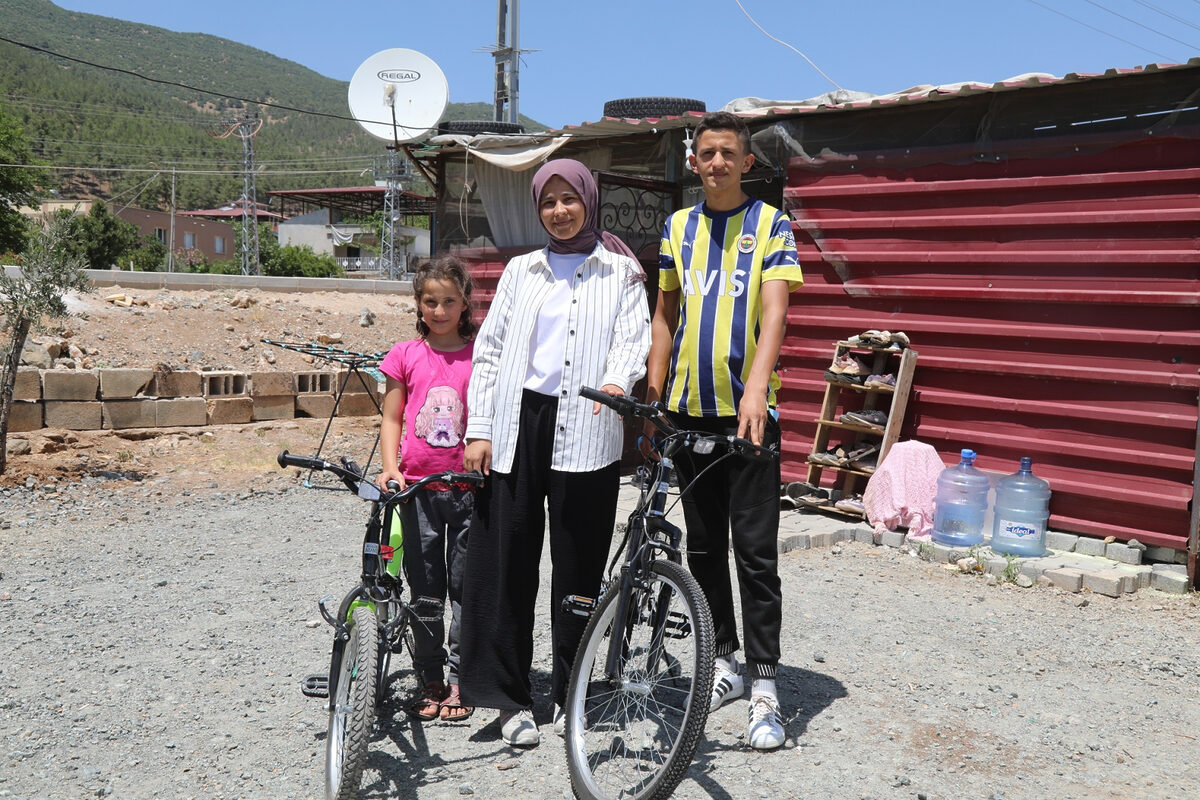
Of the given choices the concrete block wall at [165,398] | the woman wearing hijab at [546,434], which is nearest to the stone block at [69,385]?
the concrete block wall at [165,398]

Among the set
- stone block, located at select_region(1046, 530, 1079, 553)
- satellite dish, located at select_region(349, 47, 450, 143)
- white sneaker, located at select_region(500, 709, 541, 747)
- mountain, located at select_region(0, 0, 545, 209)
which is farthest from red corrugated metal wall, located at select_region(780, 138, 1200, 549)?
mountain, located at select_region(0, 0, 545, 209)

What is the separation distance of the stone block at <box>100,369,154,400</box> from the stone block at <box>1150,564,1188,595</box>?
29.6 ft

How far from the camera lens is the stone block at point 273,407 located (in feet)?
36.1

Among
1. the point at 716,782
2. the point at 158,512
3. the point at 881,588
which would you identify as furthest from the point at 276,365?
the point at 716,782

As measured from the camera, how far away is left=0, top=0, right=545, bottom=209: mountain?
80.3 m

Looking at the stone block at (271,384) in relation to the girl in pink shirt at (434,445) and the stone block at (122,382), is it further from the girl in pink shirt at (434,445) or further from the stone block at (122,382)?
the girl in pink shirt at (434,445)

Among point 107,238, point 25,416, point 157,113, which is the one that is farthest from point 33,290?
point 157,113

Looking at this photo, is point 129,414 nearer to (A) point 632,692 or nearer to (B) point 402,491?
(B) point 402,491

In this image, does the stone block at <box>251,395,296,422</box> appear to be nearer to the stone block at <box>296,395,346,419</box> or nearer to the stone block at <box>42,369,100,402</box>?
the stone block at <box>296,395,346,419</box>

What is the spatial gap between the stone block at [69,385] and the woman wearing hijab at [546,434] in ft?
25.7

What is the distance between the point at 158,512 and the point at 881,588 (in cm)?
534

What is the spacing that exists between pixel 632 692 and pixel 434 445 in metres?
1.20

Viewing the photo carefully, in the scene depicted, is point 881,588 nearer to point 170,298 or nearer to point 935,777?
point 935,777

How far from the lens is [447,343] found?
3.70 metres
